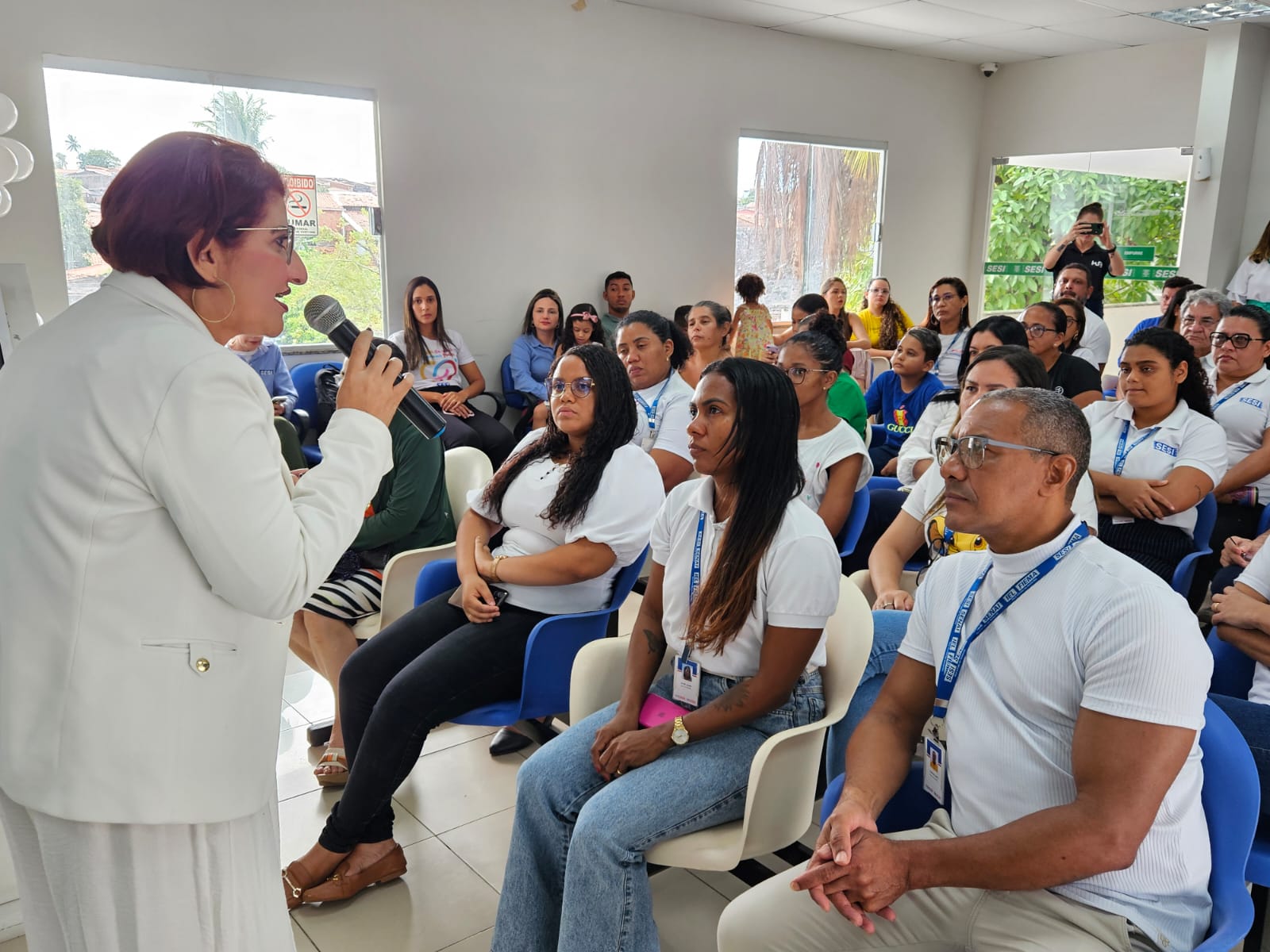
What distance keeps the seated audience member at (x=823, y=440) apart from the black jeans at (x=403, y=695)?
113cm

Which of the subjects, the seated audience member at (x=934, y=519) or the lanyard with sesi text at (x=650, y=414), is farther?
the lanyard with sesi text at (x=650, y=414)

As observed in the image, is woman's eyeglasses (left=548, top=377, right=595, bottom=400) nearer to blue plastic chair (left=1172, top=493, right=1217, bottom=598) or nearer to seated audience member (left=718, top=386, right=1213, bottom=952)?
seated audience member (left=718, top=386, right=1213, bottom=952)

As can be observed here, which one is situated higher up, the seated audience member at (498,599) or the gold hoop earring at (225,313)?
the gold hoop earring at (225,313)

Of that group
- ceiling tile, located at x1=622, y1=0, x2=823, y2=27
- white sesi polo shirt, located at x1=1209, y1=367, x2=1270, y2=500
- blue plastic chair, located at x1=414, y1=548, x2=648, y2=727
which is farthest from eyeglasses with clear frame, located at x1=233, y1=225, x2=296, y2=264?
ceiling tile, located at x1=622, y1=0, x2=823, y2=27

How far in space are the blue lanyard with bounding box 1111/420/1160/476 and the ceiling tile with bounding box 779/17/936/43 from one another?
5.33m

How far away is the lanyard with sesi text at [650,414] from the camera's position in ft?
11.8

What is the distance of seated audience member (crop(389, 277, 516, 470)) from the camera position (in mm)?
6090

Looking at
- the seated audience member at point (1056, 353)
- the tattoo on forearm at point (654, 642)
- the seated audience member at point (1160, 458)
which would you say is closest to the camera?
the tattoo on forearm at point (654, 642)

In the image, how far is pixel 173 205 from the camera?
1124 millimetres

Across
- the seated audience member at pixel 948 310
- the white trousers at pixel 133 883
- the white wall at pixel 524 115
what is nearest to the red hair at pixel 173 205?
the white trousers at pixel 133 883

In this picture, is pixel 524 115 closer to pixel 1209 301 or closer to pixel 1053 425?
pixel 1209 301

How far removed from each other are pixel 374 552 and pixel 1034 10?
6.64 meters

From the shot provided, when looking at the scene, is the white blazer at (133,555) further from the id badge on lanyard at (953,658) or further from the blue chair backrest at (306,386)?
the blue chair backrest at (306,386)

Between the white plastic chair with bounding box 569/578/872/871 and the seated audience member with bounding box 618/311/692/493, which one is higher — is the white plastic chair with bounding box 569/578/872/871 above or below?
below
